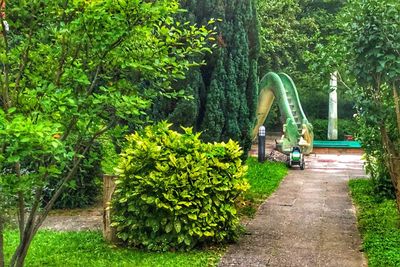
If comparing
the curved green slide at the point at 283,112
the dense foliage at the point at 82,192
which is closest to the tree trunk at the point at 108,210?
the dense foliage at the point at 82,192

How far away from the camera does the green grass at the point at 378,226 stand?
19.3 ft

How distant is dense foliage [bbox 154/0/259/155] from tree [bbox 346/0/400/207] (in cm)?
261

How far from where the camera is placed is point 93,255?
19.4 ft

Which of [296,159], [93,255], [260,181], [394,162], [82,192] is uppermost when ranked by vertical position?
[394,162]

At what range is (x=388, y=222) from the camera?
7.67 metres

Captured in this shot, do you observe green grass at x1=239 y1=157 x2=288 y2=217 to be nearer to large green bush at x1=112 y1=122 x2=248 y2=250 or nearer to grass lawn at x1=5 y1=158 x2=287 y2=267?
large green bush at x1=112 y1=122 x2=248 y2=250

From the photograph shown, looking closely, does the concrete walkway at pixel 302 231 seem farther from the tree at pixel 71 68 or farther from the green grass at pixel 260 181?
the tree at pixel 71 68

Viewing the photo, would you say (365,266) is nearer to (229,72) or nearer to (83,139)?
(83,139)

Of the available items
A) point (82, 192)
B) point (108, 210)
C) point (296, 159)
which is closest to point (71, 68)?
point (108, 210)

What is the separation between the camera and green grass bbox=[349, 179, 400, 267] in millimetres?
5879

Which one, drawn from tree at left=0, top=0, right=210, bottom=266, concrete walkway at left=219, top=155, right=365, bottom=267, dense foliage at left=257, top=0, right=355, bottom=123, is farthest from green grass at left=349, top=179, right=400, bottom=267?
dense foliage at left=257, top=0, right=355, bottom=123

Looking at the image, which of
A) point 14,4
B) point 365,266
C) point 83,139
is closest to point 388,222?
point 365,266

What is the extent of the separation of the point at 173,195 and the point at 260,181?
6.07 m

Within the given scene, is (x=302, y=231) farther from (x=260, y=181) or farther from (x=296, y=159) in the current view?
(x=296, y=159)
